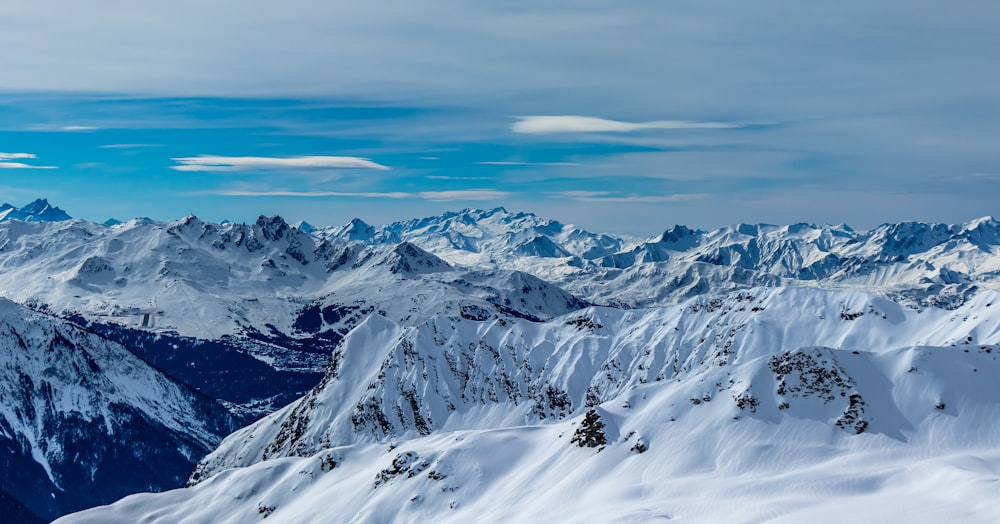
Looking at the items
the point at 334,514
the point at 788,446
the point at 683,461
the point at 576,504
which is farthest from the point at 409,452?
the point at 788,446

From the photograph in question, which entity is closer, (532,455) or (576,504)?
(576,504)

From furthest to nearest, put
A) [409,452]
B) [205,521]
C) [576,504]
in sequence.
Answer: [205,521], [409,452], [576,504]

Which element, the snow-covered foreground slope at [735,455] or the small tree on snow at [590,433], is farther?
the small tree on snow at [590,433]

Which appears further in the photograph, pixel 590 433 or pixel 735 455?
pixel 590 433

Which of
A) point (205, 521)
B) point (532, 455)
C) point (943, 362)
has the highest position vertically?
point (943, 362)

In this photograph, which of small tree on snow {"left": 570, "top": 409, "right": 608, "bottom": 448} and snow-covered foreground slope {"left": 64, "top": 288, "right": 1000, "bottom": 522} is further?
small tree on snow {"left": 570, "top": 409, "right": 608, "bottom": 448}

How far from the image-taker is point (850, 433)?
151125 mm

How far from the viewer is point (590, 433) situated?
6511 inches

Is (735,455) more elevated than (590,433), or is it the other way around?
(735,455)

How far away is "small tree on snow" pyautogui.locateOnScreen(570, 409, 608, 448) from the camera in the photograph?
162 meters

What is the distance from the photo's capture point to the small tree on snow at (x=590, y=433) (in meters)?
162

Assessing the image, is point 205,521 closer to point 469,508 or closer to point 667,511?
point 469,508

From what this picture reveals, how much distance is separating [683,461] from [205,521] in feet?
392

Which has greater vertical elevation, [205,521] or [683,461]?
[683,461]
